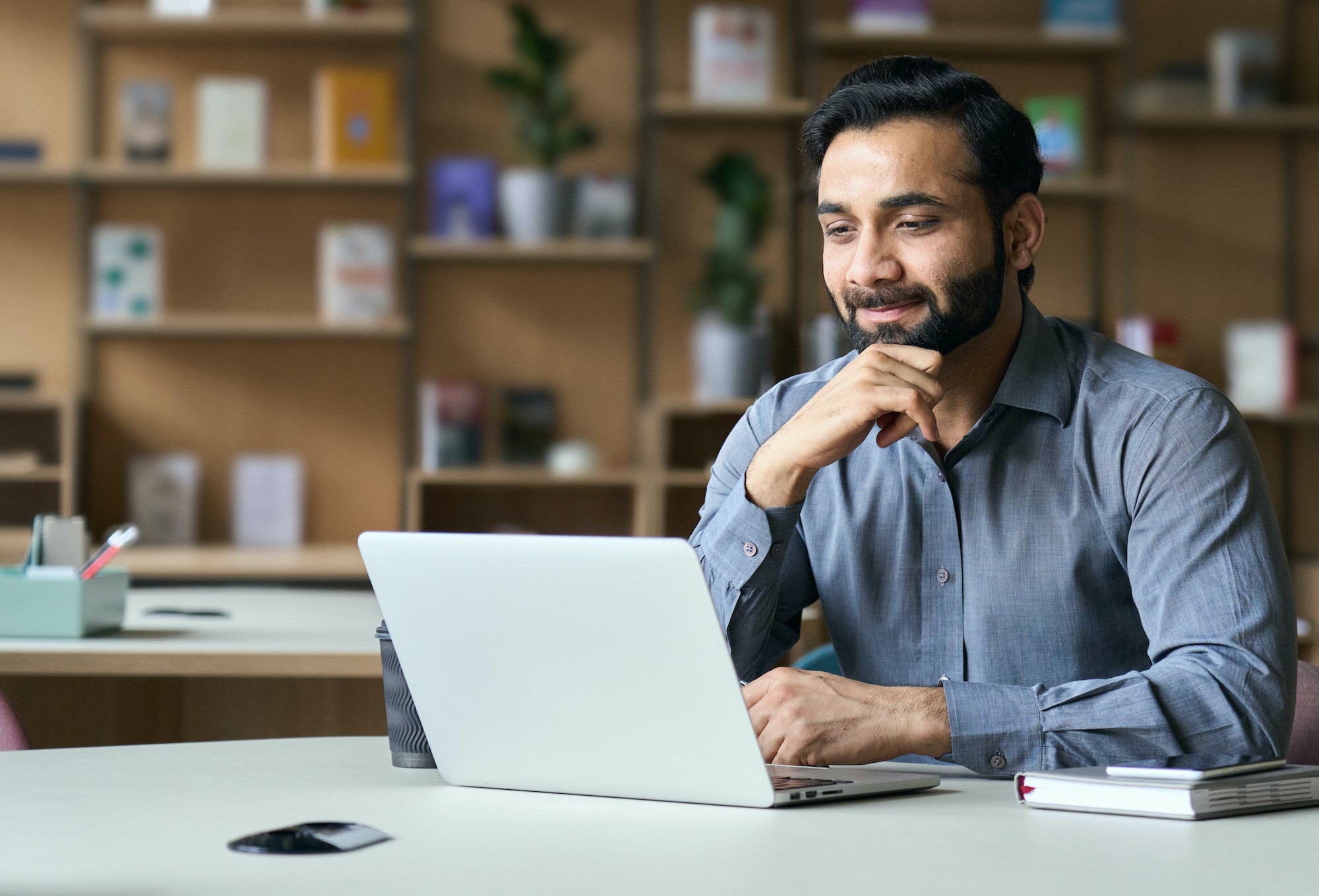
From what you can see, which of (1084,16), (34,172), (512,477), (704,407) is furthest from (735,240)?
(34,172)

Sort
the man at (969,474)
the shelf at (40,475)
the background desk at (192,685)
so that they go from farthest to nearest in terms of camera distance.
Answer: the shelf at (40,475) → the background desk at (192,685) → the man at (969,474)

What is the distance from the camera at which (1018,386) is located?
5.14ft

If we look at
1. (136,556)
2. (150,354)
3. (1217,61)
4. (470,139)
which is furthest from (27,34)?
(1217,61)

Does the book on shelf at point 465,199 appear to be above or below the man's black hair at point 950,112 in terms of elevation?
above

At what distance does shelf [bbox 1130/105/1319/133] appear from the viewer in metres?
4.35

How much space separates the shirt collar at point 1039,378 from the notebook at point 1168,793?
489 mm

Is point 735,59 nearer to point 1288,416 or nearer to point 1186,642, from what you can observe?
point 1288,416

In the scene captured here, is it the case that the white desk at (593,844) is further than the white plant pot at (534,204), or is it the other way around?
the white plant pot at (534,204)

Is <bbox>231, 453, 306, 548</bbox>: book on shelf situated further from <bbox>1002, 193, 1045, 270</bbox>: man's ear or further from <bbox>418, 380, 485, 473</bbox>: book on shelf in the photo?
<bbox>1002, 193, 1045, 270</bbox>: man's ear

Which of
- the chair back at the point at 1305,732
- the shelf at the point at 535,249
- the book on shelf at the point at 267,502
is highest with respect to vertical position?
the shelf at the point at 535,249

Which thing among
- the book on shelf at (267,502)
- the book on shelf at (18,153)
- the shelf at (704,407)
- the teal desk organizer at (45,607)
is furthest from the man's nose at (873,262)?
the book on shelf at (18,153)

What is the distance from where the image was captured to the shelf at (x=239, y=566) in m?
3.68

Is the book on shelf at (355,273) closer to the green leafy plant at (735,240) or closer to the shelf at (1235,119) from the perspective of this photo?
the green leafy plant at (735,240)

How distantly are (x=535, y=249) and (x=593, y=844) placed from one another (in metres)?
3.32
